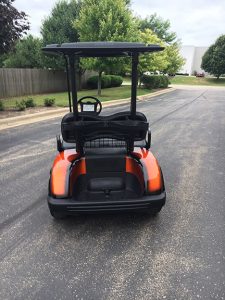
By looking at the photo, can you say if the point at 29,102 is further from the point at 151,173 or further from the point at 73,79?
the point at 151,173

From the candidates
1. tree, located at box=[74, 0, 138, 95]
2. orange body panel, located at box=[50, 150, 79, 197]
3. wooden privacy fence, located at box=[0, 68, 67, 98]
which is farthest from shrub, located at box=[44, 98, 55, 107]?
orange body panel, located at box=[50, 150, 79, 197]

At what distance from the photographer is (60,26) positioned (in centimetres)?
2252

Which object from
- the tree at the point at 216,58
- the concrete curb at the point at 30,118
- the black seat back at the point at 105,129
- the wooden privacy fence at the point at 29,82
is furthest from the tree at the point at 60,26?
the tree at the point at 216,58

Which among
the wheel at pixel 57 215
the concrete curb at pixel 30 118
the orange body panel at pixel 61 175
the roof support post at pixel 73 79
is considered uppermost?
the roof support post at pixel 73 79

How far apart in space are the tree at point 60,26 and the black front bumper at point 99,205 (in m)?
20.4

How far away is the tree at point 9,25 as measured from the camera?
11008 mm

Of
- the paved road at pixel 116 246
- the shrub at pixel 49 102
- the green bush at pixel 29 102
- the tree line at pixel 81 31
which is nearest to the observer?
the paved road at pixel 116 246

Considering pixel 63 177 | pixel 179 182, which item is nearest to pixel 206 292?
pixel 63 177

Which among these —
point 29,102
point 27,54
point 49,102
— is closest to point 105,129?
point 29,102

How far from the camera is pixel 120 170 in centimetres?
359

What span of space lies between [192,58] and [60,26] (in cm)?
5570

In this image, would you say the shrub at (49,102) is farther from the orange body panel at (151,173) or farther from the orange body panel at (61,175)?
the orange body panel at (151,173)

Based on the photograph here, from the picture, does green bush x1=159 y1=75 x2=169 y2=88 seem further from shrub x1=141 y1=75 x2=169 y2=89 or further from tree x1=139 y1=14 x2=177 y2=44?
tree x1=139 y1=14 x2=177 y2=44

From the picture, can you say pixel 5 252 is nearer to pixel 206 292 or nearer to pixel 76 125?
pixel 76 125
